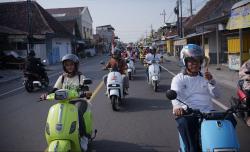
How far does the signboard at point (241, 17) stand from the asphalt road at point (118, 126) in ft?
15.7

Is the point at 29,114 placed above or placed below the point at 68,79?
below

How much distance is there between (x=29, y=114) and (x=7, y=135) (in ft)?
7.69

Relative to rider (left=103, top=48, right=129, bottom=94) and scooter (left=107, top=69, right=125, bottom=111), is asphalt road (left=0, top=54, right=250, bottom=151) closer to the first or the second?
scooter (left=107, top=69, right=125, bottom=111)

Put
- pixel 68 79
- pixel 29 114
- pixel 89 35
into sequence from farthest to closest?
pixel 89 35 < pixel 29 114 < pixel 68 79

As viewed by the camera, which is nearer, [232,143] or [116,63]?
[232,143]

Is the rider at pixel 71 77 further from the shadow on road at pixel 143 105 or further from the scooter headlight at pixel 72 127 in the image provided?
the shadow on road at pixel 143 105

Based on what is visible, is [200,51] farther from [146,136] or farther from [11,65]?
[11,65]

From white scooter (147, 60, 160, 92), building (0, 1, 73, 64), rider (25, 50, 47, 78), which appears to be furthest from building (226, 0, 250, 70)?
building (0, 1, 73, 64)

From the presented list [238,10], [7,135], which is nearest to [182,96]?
[7,135]

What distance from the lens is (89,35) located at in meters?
93.1

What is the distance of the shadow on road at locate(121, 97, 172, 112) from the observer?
9.93 meters

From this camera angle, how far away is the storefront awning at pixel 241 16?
50.3 ft

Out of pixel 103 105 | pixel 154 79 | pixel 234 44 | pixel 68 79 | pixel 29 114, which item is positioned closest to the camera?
pixel 68 79

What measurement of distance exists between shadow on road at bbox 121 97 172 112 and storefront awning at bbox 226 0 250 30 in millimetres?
6471
